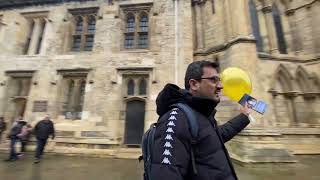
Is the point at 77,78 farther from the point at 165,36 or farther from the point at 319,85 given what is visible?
the point at 319,85

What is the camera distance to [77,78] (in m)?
11.4

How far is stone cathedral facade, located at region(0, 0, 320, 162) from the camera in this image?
963 centimetres

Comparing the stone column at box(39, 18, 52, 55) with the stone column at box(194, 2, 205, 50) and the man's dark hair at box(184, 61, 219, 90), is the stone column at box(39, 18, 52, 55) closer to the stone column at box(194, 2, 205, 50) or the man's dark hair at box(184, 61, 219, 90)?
the stone column at box(194, 2, 205, 50)

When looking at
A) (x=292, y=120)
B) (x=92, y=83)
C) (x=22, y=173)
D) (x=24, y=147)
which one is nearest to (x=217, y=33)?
(x=292, y=120)

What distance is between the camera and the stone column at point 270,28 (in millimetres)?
10812

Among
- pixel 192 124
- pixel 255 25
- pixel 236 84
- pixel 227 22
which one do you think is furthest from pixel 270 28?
pixel 192 124

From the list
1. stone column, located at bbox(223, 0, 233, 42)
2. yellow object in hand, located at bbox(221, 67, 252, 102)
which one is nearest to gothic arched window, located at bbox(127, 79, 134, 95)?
stone column, located at bbox(223, 0, 233, 42)

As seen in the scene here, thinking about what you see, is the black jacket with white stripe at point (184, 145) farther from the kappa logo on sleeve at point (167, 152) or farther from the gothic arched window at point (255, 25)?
the gothic arched window at point (255, 25)

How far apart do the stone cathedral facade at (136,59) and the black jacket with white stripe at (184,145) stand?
7.30m

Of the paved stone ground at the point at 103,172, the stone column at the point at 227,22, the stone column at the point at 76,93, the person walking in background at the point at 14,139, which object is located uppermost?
the stone column at the point at 227,22

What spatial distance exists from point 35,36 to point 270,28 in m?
12.4

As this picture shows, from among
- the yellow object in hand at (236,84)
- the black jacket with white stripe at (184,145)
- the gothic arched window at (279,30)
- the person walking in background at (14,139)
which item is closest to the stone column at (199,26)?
A: the gothic arched window at (279,30)

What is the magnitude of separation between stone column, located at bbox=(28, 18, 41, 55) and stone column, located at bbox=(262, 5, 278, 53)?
12061 millimetres

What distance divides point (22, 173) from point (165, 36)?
26.3 ft
